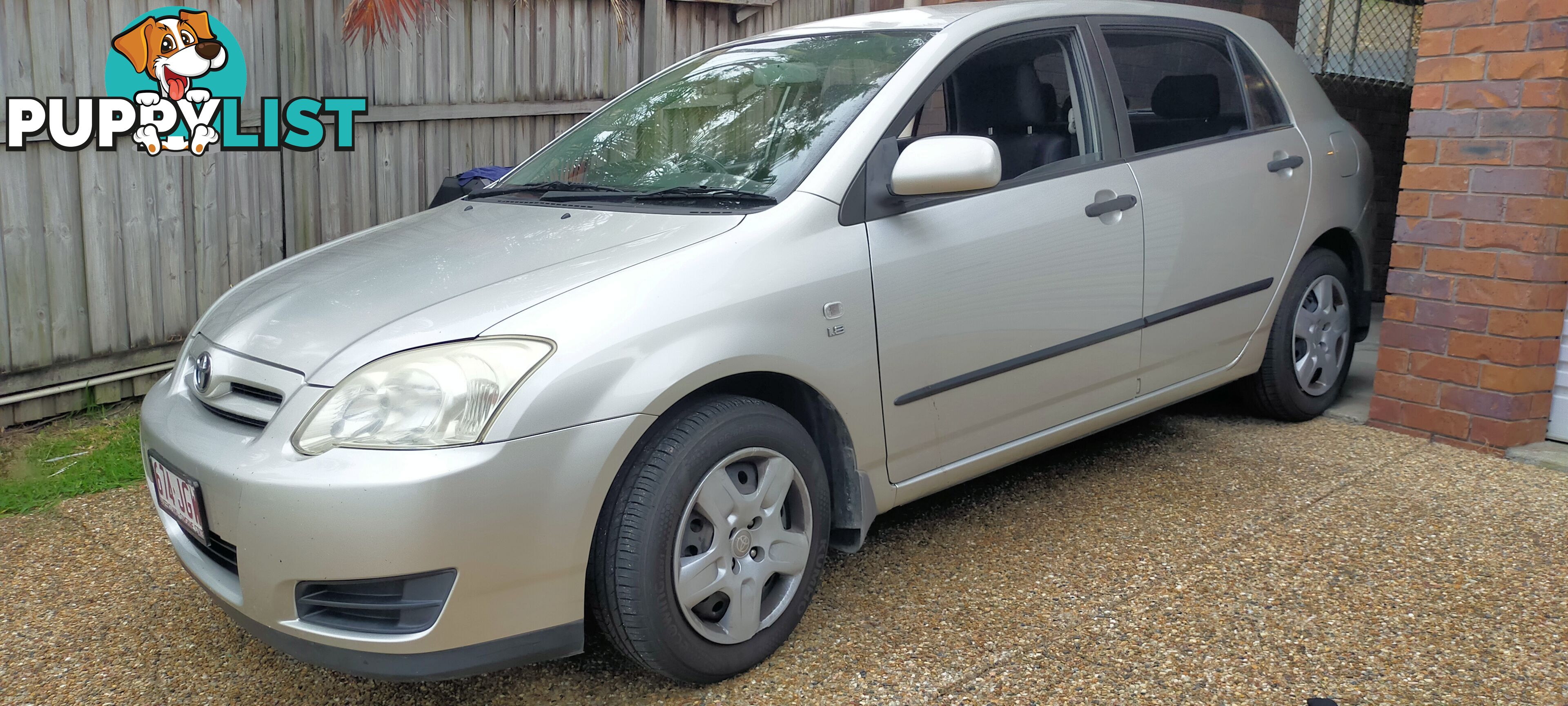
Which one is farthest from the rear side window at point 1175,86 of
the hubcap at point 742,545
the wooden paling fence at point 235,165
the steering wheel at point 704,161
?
the wooden paling fence at point 235,165

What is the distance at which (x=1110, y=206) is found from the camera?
140 inches

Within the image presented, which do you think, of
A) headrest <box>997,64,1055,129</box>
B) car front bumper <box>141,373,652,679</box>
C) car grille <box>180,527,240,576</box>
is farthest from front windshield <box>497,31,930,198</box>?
car grille <box>180,527,240,576</box>

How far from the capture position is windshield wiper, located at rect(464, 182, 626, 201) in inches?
130

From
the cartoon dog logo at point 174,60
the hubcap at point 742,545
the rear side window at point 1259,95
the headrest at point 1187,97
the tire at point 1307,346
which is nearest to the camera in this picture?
the hubcap at point 742,545

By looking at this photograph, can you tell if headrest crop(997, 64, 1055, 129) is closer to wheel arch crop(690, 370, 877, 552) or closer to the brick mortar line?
wheel arch crop(690, 370, 877, 552)

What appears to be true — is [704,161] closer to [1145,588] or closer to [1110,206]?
[1110,206]

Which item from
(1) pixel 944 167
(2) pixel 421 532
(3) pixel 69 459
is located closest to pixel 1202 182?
(1) pixel 944 167

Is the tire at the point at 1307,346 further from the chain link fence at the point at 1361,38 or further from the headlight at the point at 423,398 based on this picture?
the chain link fence at the point at 1361,38

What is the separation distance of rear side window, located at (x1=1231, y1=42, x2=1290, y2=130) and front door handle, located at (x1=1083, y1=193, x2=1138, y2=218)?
926 millimetres

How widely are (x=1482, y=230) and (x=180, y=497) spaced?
169 inches

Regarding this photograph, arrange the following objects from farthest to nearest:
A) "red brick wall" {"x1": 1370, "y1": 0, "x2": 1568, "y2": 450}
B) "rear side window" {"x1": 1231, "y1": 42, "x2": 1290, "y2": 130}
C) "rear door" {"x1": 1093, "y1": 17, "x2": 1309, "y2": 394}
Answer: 1. "rear side window" {"x1": 1231, "y1": 42, "x2": 1290, "y2": 130}
2. "red brick wall" {"x1": 1370, "y1": 0, "x2": 1568, "y2": 450}
3. "rear door" {"x1": 1093, "y1": 17, "x2": 1309, "y2": 394}

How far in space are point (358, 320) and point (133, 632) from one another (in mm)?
1279

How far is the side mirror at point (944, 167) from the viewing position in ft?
9.45

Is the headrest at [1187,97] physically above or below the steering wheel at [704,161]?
above
